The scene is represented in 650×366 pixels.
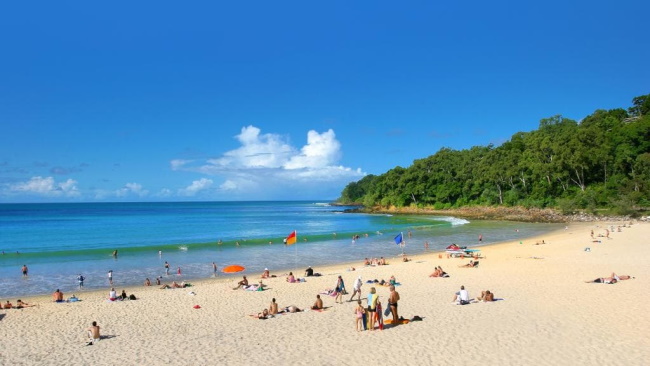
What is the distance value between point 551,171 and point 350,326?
74895 mm

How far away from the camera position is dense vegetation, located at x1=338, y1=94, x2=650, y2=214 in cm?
6794

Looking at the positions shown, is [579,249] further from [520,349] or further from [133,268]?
[133,268]

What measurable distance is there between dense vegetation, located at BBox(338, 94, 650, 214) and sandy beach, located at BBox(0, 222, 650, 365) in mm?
52138

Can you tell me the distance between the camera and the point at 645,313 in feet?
47.0

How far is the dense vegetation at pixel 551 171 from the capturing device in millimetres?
67938

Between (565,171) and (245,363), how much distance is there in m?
77.2

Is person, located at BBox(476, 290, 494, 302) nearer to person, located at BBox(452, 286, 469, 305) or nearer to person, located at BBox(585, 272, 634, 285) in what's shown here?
person, located at BBox(452, 286, 469, 305)

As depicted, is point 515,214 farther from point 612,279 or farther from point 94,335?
point 94,335

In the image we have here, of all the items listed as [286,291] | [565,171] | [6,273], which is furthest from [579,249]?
[565,171]

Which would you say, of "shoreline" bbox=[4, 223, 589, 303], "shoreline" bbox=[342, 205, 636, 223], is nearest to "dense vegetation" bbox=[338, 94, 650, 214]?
"shoreline" bbox=[342, 205, 636, 223]

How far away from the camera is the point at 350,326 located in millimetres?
14281

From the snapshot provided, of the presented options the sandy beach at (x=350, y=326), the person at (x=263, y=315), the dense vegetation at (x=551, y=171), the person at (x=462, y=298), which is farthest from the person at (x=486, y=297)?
the dense vegetation at (x=551, y=171)

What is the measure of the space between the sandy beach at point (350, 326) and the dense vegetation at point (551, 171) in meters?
52.1

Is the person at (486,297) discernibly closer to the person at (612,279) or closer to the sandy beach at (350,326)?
the sandy beach at (350,326)
